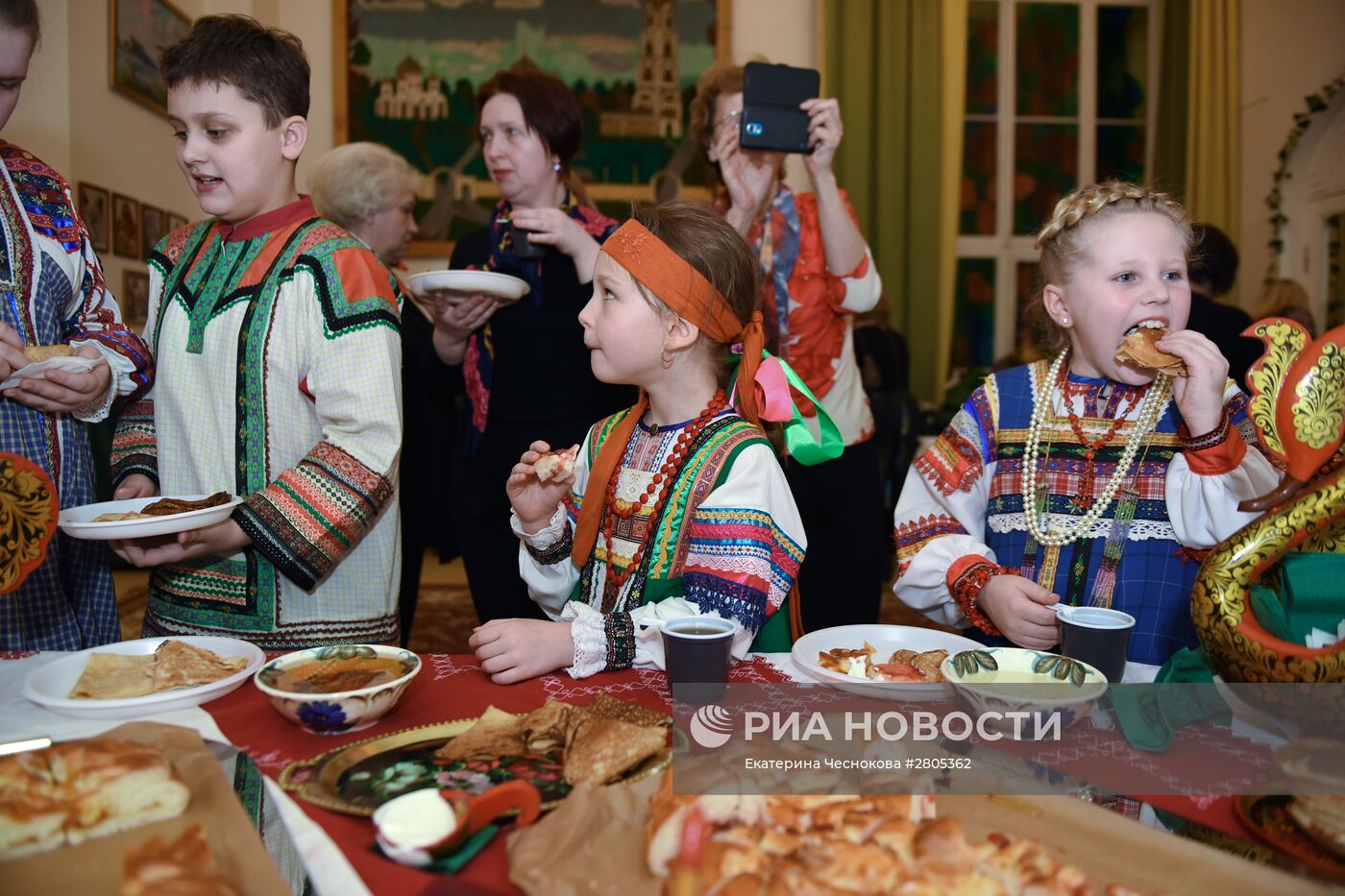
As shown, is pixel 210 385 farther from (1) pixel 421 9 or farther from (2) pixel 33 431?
(1) pixel 421 9

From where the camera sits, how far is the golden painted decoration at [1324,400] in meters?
1.16

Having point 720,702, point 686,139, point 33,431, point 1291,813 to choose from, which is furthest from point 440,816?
point 686,139

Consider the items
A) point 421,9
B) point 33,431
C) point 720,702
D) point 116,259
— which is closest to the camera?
point 720,702

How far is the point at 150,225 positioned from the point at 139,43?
3.24 feet

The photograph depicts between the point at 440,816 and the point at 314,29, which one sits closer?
the point at 440,816

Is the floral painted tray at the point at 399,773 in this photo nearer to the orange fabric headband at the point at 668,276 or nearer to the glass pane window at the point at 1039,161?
the orange fabric headband at the point at 668,276

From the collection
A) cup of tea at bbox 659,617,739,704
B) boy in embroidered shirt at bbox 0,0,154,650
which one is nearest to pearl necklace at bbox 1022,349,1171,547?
cup of tea at bbox 659,617,739,704

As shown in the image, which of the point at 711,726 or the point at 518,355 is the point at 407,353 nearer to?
the point at 518,355

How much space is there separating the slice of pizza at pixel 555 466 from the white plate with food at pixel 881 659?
1.65 feet

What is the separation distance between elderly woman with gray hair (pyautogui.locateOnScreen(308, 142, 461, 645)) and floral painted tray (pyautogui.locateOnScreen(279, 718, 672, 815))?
2056mm

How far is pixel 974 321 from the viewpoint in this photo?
7.96 meters

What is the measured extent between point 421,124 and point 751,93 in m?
5.25

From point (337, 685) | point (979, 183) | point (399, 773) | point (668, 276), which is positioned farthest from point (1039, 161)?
point (399, 773)

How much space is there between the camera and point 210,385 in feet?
6.07
